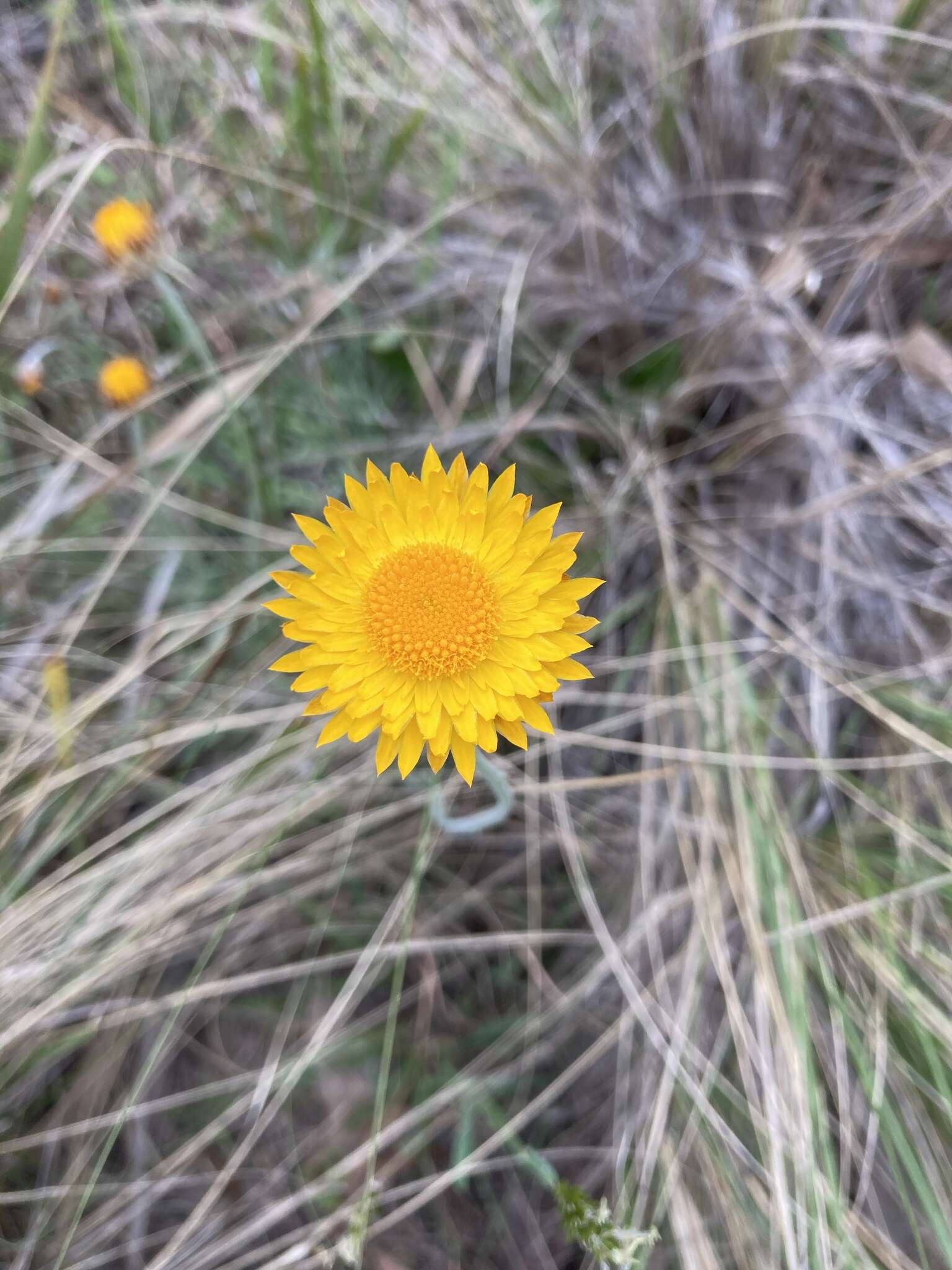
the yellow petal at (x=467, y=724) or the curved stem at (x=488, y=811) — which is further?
the curved stem at (x=488, y=811)

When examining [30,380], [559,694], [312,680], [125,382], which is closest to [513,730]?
[312,680]

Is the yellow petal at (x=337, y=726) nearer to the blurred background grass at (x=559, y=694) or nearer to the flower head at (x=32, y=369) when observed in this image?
the blurred background grass at (x=559, y=694)

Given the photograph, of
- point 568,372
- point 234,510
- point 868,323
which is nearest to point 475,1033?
point 234,510

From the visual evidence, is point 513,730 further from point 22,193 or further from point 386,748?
point 22,193

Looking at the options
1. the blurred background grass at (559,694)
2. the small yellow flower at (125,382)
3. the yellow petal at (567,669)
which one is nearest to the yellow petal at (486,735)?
the yellow petal at (567,669)

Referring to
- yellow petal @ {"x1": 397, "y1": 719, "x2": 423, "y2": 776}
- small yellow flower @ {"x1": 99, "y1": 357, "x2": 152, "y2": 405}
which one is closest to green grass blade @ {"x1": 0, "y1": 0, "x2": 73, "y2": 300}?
small yellow flower @ {"x1": 99, "y1": 357, "x2": 152, "y2": 405}

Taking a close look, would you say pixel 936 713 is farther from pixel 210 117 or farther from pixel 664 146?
pixel 210 117
